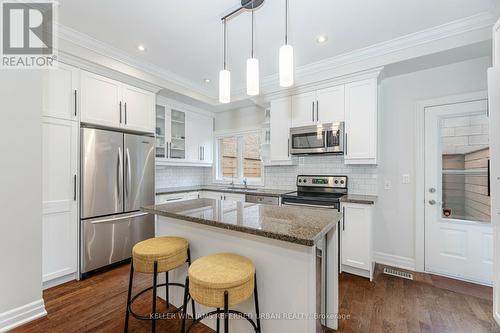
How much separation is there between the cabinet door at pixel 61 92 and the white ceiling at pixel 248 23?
483 millimetres

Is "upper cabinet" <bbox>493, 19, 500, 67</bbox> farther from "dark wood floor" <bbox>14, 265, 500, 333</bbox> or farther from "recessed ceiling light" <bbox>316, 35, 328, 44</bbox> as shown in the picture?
"dark wood floor" <bbox>14, 265, 500, 333</bbox>

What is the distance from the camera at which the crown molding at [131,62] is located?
95.9 inches

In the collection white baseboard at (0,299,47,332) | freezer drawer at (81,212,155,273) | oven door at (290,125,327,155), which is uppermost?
oven door at (290,125,327,155)

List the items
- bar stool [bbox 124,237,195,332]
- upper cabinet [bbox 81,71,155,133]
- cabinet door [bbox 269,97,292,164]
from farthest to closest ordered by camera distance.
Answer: cabinet door [bbox 269,97,292,164]
upper cabinet [bbox 81,71,155,133]
bar stool [bbox 124,237,195,332]

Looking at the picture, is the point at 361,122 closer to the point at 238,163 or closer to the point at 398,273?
the point at 398,273

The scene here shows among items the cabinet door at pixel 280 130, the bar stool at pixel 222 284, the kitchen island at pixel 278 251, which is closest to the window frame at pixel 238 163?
the cabinet door at pixel 280 130

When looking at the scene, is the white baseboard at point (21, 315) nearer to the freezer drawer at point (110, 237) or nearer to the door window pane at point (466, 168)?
the freezer drawer at point (110, 237)

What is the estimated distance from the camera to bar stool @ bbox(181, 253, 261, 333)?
122cm

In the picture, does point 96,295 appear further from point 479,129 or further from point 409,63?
point 479,129

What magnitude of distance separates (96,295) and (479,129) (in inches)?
178

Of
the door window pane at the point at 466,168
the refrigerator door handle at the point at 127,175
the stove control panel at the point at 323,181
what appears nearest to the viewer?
the door window pane at the point at 466,168

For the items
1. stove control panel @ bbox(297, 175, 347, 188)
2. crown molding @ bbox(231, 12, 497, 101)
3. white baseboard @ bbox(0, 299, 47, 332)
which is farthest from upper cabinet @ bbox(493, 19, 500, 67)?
white baseboard @ bbox(0, 299, 47, 332)

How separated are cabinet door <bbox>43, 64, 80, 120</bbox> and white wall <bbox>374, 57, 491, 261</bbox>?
12.5ft

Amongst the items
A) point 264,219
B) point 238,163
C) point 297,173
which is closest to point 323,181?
point 297,173
